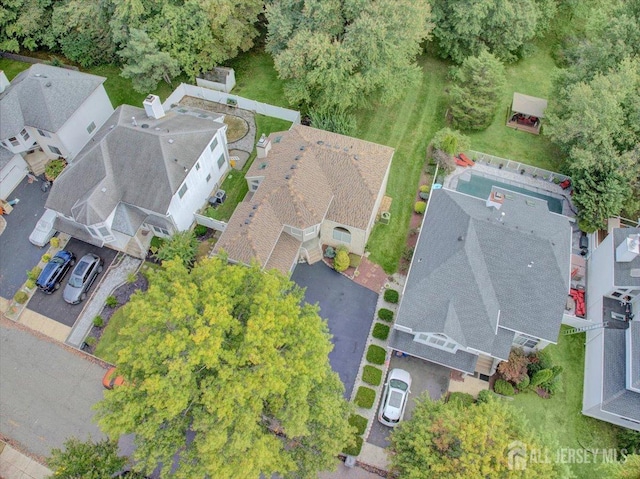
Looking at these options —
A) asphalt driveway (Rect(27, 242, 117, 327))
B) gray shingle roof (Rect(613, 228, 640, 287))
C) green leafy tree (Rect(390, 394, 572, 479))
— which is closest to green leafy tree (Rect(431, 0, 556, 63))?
gray shingle roof (Rect(613, 228, 640, 287))

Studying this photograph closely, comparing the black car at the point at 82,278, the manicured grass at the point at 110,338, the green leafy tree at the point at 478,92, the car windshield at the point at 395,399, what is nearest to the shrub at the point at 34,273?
the black car at the point at 82,278

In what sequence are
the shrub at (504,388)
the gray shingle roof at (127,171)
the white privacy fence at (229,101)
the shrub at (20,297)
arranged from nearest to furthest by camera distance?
1. the shrub at (504,388)
2. the gray shingle roof at (127,171)
3. the shrub at (20,297)
4. the white privacy fence at (229,101)

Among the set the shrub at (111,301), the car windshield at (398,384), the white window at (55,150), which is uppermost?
the white window at (55,150)

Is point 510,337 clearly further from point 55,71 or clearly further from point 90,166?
point 55,71

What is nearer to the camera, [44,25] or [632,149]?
[632,149]

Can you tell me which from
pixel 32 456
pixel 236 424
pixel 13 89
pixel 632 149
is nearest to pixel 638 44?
pixel 632 149

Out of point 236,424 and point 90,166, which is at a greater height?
point 90,166

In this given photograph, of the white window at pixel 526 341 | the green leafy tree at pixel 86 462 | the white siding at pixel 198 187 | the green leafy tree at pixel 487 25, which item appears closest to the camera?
the green leafy tree at pixel 86 462

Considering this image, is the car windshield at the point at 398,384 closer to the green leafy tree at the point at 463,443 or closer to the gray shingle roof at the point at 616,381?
the green leafy tree at the point at 463,443
